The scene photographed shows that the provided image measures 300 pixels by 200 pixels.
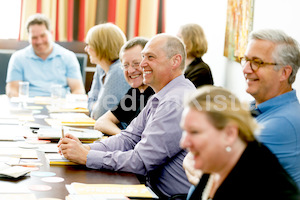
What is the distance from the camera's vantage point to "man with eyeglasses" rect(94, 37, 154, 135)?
2973 millimetres

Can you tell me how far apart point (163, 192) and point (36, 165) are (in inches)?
22.7

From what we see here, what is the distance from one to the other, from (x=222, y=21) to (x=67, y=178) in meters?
3.40

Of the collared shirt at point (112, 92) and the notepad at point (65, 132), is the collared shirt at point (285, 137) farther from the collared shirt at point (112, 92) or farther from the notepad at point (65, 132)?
the collared shirt at point (112, 92)

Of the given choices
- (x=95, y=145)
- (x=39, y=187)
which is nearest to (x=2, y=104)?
(x=95, y=145)

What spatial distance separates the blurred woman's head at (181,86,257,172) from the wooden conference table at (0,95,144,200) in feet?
2.23

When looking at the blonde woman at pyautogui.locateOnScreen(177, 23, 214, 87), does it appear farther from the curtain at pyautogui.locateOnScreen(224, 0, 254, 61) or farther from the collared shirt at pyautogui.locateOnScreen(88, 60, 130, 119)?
the collared shirt at pyautogui.locateOnScreen(88, 60, 130, 119)

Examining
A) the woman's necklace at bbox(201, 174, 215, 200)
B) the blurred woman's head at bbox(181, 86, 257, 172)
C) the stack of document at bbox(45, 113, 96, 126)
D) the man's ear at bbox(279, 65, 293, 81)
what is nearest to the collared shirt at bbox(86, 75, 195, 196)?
the man's ear at bbox(279, 65, 293, 81)

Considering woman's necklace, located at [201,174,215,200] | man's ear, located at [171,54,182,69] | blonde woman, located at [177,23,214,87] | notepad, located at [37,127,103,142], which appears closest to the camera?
woman's necklace, located at [201,174,215,200]

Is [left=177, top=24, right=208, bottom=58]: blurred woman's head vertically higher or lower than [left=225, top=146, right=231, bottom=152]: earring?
higher

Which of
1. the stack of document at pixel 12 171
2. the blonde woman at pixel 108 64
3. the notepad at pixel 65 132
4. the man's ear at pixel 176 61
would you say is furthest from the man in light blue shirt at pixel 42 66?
the stack of document at pixel 12 171

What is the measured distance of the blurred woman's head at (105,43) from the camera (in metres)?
3.68

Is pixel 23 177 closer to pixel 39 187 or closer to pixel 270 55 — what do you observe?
pixel 39 187

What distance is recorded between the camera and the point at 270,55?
1.99 metres

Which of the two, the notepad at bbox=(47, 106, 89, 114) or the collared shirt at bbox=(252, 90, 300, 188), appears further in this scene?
the notepad at bbox=(47, 106, 89, 114)
